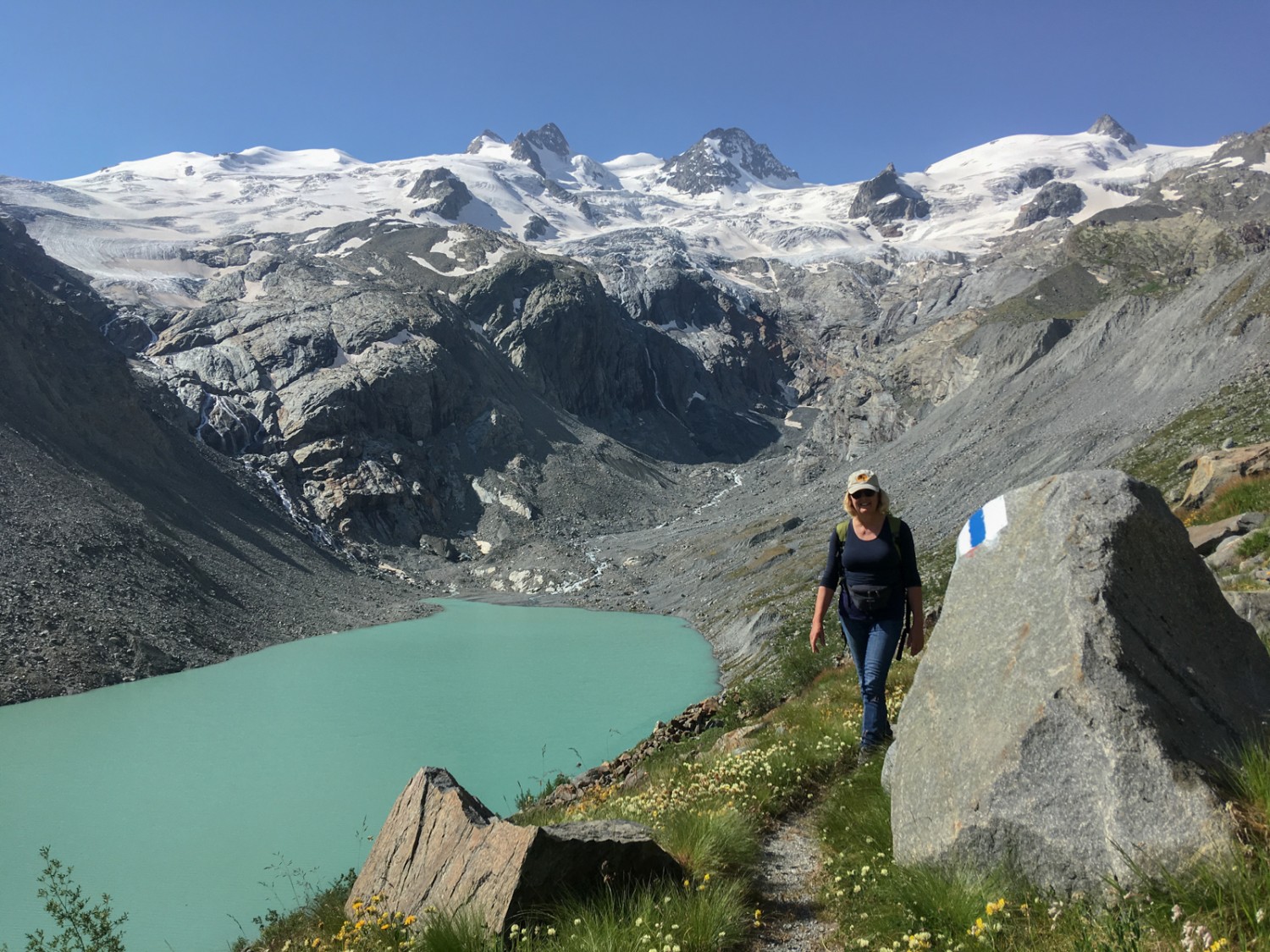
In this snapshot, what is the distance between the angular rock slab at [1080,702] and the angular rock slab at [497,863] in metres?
1.91

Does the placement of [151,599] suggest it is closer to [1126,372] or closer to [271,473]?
[271,473]

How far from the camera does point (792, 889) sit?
5.82 metres

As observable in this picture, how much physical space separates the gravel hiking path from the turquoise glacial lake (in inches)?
291

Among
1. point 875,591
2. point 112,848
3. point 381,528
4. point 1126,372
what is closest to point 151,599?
point 112,848

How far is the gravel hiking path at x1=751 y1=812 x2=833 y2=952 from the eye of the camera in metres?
4.96

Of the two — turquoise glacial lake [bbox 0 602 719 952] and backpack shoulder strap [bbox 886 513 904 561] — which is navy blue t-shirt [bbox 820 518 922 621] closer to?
backpack shoulder strap [bbox 886 513 904 561]

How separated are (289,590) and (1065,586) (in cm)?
6677

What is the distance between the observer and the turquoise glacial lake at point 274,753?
62.6 ft

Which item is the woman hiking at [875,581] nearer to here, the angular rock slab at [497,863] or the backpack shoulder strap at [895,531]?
the backpack shoulder strap at [895,531]

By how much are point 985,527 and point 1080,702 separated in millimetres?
1672

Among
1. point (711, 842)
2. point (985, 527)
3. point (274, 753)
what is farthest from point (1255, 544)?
point (274, 753)

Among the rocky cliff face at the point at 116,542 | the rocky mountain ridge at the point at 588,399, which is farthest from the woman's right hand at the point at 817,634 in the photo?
the rocky cliff face at the point at 116,542

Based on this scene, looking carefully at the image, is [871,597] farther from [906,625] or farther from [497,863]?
[497,863]

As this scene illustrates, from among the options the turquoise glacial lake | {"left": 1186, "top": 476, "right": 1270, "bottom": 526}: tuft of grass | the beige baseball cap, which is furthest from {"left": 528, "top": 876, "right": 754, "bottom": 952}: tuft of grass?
{"left": 1186, "top": 476, "right": 1270, "bottom": 526}: tuft of grass
